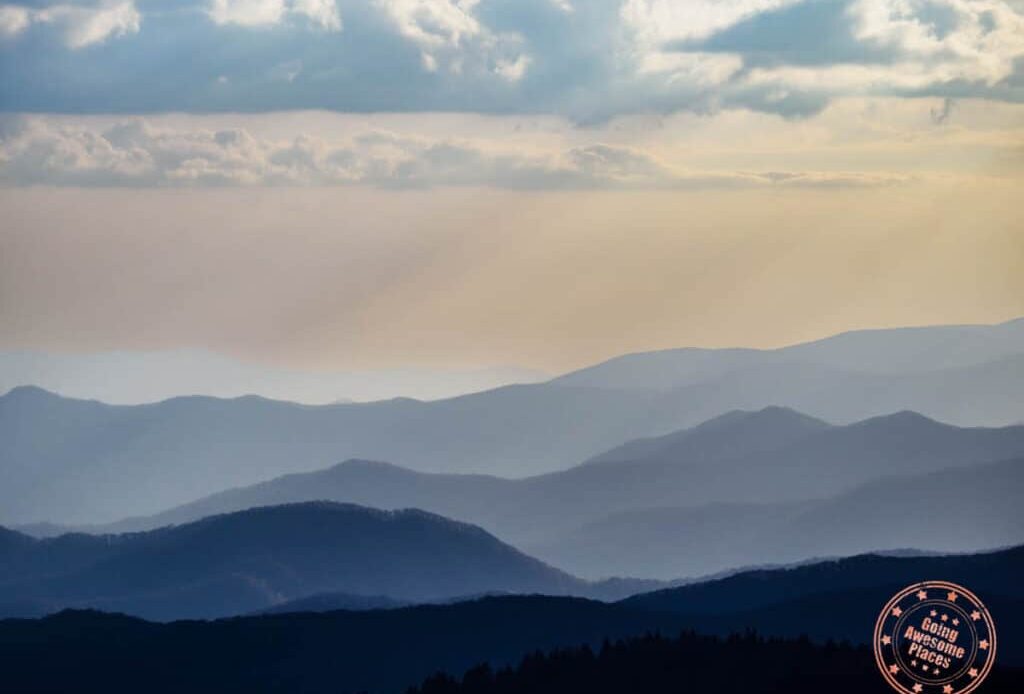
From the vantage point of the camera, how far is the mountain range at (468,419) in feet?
435

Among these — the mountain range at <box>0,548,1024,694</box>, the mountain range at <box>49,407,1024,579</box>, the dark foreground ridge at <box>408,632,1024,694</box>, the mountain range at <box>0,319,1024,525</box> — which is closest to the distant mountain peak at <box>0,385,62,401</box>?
the mountain range at <box>0,319,1024,525</box>

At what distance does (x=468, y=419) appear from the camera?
140250mm

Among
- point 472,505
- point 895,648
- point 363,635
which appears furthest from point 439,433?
point 895,648

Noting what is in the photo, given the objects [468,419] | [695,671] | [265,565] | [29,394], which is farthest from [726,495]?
[695,671]

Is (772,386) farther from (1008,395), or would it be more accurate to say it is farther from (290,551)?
(290,551)

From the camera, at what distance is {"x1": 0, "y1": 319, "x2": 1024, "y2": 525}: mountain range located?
435ft

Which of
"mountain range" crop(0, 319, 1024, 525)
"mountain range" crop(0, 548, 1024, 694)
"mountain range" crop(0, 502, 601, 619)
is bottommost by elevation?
"mountain range" crop(0, 548, 1024, 694)

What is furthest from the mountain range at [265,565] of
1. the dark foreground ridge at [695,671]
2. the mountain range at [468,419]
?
the dark foreground ridge at [695,671]

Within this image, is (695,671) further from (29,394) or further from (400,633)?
(29,394)

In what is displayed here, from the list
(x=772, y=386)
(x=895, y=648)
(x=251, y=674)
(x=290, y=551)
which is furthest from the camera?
(x=772, y=386)

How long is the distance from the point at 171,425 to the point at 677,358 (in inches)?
1530

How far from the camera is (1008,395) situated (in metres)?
130

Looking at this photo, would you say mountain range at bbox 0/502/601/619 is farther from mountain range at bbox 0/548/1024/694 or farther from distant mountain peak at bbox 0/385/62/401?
mountain range at bbox 0/548/1024/694

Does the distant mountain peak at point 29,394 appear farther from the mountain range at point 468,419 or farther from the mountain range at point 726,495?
the mountain range at point 726,495
